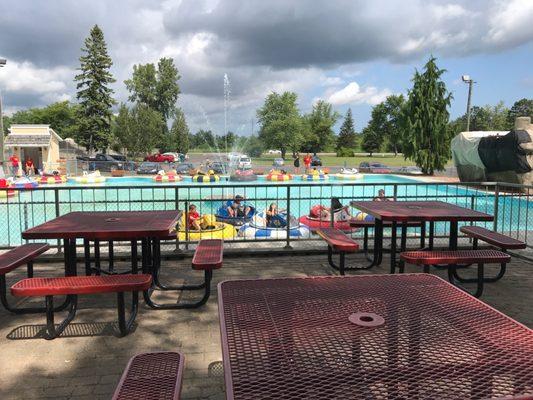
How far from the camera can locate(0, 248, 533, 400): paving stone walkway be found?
344cm

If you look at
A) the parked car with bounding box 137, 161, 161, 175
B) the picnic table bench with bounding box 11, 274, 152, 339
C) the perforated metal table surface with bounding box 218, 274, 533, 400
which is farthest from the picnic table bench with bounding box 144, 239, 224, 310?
the parked car with bounding box 137, 161, 161, 175

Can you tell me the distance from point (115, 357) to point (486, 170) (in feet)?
84.1

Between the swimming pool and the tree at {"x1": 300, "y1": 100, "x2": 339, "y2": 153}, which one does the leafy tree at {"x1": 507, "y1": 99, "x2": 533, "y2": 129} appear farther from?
the swimming pool

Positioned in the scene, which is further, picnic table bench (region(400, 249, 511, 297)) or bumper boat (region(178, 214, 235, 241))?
bumper boat (region(178, 214, 235, 241))

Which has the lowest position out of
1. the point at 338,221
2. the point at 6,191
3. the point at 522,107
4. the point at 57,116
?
the point at 338,221

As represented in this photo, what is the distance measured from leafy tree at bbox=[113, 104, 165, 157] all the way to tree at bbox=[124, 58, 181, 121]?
16.2 m

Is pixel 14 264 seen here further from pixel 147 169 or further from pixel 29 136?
pixel 29 136

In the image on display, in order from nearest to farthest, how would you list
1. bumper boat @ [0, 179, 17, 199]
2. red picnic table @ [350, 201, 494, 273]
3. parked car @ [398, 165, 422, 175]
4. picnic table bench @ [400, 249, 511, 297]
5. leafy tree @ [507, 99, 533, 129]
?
picnic table bench @ [400, 249, 511, 297]
red picnic table @ [350, 201, 494, 273]
bumper boat @ [0, 179, 17, 199]
parked car @ [398, 165, 422, 175]
leafy tree @ [507, 99, 533, 129]

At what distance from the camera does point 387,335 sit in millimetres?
2260

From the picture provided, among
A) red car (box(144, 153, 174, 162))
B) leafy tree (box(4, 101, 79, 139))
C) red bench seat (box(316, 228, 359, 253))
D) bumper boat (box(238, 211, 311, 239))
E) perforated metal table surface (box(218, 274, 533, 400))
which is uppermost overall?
leafy tree (box(4, 101, 79, 139))

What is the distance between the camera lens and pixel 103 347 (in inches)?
163

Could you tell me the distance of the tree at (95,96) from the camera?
51.8 meters

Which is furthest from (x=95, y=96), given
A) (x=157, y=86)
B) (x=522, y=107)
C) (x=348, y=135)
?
(x=522, y=107)

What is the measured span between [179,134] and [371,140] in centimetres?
4093
